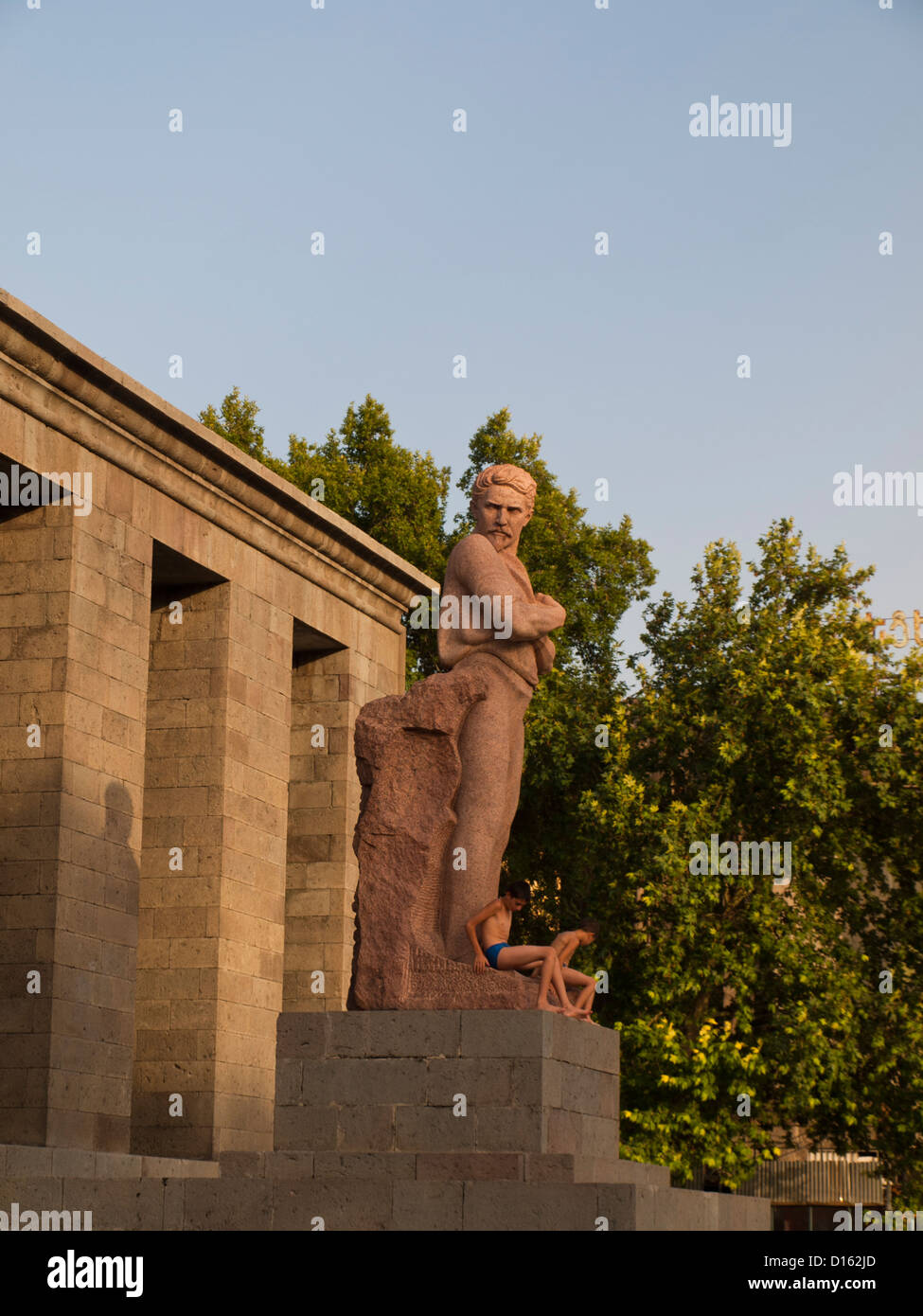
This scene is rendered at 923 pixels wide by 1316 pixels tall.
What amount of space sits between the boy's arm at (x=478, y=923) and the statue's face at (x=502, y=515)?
275 centimetres

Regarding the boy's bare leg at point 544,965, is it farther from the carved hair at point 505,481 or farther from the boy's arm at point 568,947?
the carved hair at point 505,481

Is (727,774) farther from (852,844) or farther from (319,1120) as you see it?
(319,1120)

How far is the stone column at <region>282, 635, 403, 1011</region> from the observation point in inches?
1002

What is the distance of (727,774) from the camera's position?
28156 millimetres

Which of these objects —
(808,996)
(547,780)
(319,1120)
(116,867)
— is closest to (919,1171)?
(808,996)

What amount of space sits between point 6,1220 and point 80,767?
932 cm

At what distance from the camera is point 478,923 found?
39.8 ft

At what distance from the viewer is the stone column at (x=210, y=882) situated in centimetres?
2186
